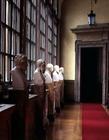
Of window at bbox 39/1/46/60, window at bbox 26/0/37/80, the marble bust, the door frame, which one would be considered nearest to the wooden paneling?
the door frame

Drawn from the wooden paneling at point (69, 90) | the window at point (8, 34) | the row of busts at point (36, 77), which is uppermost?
the window at point (8, 34)

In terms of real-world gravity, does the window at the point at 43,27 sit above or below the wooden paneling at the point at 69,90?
above

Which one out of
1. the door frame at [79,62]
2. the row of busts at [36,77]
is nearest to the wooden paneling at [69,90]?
the door frame at [79,62]

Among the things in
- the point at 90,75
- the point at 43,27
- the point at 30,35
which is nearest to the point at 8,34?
the point at 30,35

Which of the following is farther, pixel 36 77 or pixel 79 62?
pixel 79 62

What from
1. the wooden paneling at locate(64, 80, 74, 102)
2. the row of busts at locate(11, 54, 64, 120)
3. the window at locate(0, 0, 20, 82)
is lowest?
the wooden paneling at locate(64, 80, 74, 102)

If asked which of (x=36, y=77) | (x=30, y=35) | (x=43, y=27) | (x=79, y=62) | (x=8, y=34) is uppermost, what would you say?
(x=43, y=27)

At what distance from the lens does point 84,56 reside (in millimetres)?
13047

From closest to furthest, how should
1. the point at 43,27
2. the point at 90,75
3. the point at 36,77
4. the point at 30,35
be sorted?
the point at 36,77
the point at 30,35
the point at 43,27
the point at 90,75

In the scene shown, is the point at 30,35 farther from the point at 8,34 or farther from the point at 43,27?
the point at 43,27

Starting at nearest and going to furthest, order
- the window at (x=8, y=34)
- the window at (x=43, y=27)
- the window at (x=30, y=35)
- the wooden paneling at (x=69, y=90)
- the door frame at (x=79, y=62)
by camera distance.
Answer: the window at (x=8, y=34), the window at (x=30, y=35), the window at (x=43, y=27), the door frame at (x=79, y=62), the wooden paneling at (x=69, y=90)

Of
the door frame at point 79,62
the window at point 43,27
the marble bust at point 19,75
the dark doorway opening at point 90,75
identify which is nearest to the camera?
the marble bust at point 19,75

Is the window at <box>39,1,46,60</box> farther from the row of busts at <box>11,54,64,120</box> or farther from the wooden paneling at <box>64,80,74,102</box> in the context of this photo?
the wooden paneling at <box>64,80,74,102</box>

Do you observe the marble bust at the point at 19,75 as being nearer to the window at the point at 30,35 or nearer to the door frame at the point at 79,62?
the window at the point at 30,35
